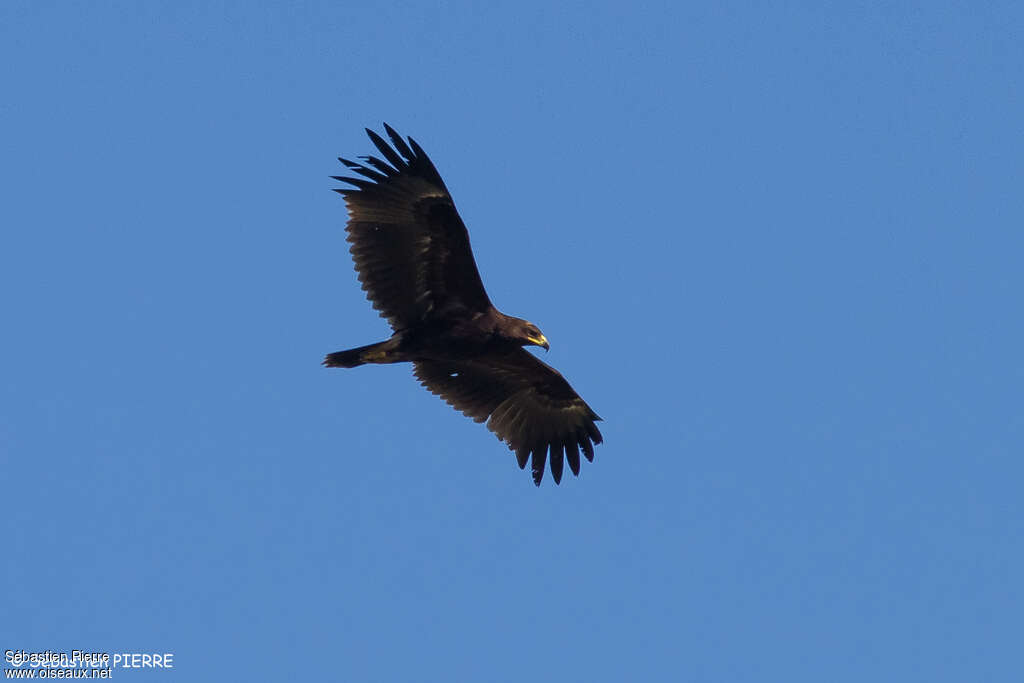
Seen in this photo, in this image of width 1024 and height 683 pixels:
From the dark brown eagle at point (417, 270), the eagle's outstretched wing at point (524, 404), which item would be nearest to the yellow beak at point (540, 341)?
the dark brown eagle at point (417, 270)

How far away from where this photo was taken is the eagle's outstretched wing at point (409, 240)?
13969mm

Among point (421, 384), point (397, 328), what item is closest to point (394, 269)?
point (397, 328)

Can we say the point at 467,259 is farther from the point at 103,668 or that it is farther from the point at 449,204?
the point at 103,668

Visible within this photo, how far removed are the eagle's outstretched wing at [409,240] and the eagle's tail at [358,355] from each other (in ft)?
1.24

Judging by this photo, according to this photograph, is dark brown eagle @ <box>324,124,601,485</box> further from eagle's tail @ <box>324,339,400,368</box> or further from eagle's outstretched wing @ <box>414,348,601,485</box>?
eagle's outstretched wing @ <box>414,348,601,485</box>

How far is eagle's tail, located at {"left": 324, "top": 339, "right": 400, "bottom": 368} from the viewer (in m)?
14.1

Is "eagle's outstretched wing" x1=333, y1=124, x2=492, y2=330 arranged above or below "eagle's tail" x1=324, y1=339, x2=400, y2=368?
above

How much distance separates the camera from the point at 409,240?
14148mm

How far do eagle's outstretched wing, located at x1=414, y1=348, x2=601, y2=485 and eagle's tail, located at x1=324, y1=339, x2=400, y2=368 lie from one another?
5.37 ft

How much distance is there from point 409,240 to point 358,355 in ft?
4.69

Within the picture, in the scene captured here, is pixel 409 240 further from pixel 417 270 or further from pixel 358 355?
pixel 358 355

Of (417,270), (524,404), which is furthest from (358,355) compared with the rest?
(524,404)

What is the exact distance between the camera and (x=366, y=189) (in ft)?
46.3

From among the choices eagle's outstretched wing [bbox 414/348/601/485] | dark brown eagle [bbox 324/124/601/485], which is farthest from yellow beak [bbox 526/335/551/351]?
eagle's outstretched wing [bbox 414/348/601/485]
